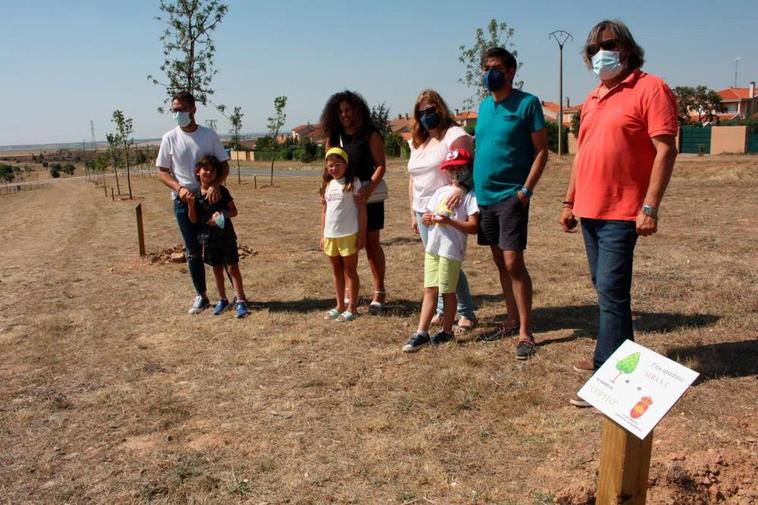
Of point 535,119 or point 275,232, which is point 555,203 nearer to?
point 275,232

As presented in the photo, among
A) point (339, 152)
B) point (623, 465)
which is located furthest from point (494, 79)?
point (623, 465)

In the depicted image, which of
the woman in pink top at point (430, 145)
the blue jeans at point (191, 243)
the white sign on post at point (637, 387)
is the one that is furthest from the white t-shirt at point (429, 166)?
the white sign on post at point (637, 387)

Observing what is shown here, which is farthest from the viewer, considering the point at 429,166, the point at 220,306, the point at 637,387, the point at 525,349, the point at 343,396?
the point at 220,306

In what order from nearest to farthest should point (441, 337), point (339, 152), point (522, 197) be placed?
1. point (522, 197)
2. point (441, 337)
3. point (339, 152)

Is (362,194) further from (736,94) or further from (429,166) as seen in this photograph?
(736,94)

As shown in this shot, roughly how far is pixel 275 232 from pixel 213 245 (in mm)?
6068

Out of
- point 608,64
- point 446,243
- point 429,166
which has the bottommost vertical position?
point 446,243

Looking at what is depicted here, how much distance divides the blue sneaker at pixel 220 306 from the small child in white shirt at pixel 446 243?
2050mm

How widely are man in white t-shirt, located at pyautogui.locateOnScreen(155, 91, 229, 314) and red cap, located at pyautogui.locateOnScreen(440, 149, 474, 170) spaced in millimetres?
2133

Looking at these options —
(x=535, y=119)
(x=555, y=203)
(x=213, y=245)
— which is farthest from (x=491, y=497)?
(x=555, y=203)

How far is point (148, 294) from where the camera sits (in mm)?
6699

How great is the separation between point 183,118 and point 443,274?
2.62 meters

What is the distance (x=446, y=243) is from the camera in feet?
13.9

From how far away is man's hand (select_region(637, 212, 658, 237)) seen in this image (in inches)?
120
